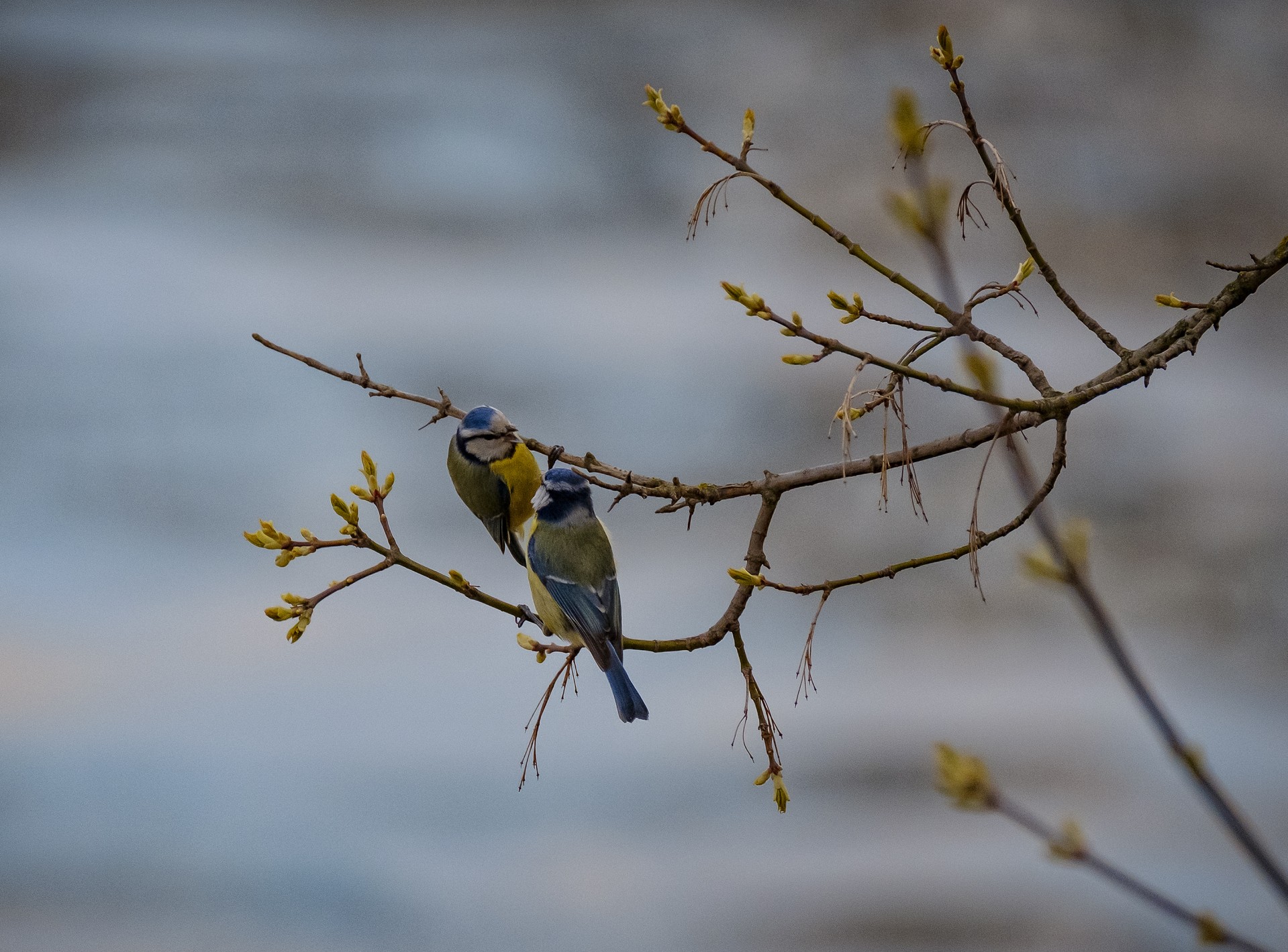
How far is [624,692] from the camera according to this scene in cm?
86

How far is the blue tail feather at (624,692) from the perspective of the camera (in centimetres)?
86

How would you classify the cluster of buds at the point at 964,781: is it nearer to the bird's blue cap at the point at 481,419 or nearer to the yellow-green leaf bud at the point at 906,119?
the yellow-green leaf bud at the point at 906,119

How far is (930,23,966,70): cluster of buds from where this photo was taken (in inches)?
20.5

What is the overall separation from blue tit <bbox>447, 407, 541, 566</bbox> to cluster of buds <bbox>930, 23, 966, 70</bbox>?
0.40m

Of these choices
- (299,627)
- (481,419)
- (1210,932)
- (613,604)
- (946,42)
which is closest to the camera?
(1210,932)

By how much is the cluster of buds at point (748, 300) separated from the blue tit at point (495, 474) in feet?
1.00

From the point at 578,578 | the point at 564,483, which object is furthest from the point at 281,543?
the point at 578,578

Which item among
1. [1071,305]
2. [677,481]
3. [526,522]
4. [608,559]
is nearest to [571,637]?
[608,559]

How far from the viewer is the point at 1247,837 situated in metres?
0.23

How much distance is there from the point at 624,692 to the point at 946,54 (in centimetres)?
52

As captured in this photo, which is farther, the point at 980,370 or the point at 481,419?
the point at 481,419

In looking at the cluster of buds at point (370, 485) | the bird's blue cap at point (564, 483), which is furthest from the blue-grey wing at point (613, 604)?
the cluster of buds at point (370, 485)

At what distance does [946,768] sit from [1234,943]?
7 centimetres

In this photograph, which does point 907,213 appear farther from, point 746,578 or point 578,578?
point 578,578
